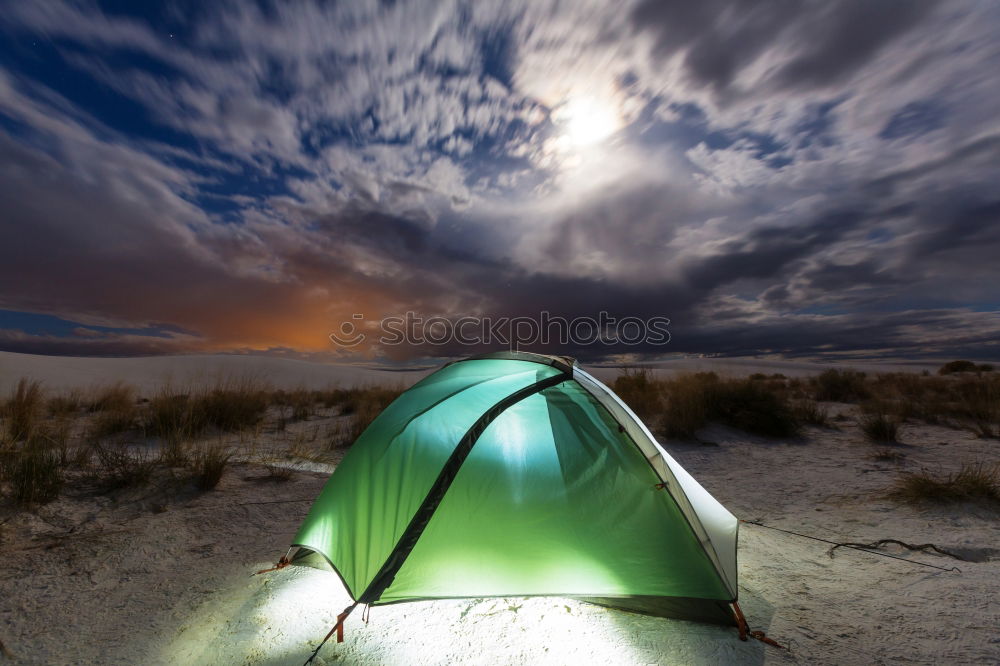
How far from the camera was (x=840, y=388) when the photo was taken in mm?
13102

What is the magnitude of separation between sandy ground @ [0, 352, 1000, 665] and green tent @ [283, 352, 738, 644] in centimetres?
23

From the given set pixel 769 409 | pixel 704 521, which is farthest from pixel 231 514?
pixel 769 409

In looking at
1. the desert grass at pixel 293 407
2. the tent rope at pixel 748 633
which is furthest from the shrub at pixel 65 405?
the tent rope at pixel 748 633

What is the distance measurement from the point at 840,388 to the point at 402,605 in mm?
15857

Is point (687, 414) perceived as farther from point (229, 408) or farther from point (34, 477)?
point (229, 408)

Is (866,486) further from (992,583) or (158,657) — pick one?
(158,657)

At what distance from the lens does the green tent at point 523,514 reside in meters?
2.29

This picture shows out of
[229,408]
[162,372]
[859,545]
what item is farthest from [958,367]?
[162,372]

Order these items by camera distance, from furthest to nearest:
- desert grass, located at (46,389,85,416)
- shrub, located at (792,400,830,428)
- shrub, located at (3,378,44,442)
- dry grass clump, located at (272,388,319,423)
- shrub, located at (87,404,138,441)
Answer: dry grass clump, located at (272,388,319,423), desert grass, located at (46,389,85,416), shrub, located at (792,400,830,428), shrub, located at (87,404,138,441), shrub, located at (3,378,44,442)

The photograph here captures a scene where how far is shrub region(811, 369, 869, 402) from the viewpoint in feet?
42.0

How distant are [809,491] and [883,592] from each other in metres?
2.43

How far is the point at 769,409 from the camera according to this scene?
→ 763cm

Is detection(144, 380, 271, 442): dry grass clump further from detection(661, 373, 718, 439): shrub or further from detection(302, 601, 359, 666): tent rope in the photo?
detection(661, 373, 718, 439): shrub

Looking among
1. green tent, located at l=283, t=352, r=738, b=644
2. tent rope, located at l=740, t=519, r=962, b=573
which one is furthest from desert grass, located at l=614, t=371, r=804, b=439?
green tent, located at l=283, t=352, r=738, b=644
